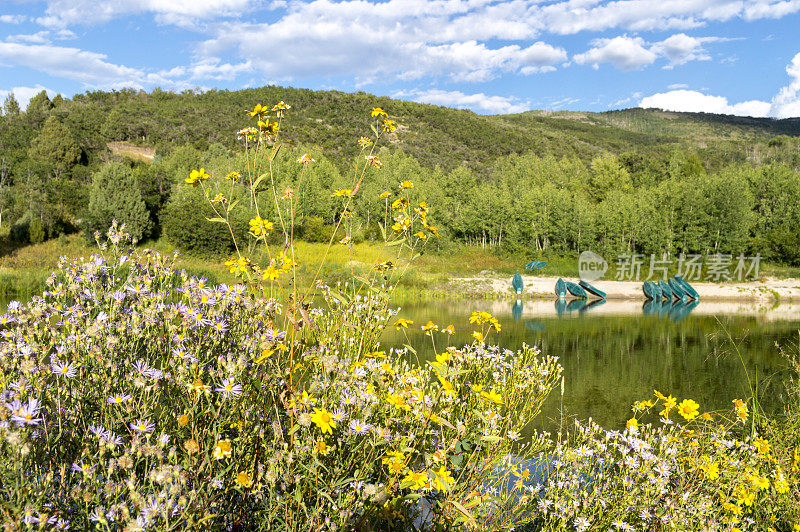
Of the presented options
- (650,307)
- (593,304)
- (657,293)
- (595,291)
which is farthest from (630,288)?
(593,304)

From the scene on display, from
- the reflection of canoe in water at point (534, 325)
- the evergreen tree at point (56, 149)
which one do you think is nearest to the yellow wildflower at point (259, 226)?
the reflection of canoe in water at point (534, 325)

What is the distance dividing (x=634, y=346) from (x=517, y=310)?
4508 millimetres

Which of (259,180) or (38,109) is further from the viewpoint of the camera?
(38,109)

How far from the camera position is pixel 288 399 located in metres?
1.53

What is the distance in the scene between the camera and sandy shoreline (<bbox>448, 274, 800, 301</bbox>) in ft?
56.2

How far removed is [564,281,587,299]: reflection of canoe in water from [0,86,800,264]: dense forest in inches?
298

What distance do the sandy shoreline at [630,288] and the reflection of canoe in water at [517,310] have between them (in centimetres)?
165

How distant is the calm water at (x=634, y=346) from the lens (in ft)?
17.2

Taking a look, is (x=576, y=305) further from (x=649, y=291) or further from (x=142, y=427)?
(x=142, y=427)

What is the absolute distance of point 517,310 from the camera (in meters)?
13.0

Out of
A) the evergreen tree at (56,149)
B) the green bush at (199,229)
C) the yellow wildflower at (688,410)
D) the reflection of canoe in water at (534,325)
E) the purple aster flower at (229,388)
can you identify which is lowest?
the reflection of canoe in water at (534,325)

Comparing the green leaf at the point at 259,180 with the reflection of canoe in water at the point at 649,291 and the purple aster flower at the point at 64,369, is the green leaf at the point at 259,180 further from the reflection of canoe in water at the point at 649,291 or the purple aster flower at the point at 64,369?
the reflection of canoe in water at the point at 649,291

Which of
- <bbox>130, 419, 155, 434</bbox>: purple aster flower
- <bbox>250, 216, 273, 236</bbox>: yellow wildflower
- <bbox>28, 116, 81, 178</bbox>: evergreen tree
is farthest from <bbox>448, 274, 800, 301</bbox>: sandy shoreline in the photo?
<bbox>28, 116, 81, 178</bbox>: evergreen tree

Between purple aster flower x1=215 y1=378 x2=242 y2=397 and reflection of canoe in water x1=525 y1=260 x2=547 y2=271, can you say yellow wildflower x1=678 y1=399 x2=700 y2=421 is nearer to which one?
purple aster flower x1=215 y1=378 x2=242 y2=397
